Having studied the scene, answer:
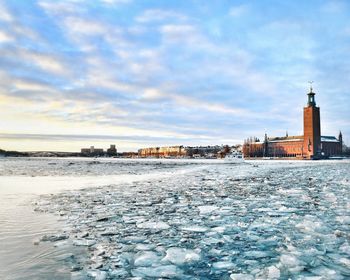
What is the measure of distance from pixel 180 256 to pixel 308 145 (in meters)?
149

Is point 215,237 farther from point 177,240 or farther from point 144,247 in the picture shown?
point 144,247

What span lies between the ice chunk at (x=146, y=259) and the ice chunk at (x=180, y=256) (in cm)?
16

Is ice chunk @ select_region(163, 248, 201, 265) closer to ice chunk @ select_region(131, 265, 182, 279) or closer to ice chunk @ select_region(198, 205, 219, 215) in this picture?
ice chunk @ select_region(131, 265, 182, 279)

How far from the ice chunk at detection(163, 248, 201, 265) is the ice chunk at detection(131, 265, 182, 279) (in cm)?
24

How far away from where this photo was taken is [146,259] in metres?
5.16

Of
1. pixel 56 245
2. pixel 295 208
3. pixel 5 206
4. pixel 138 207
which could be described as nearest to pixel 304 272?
pixel 56 245

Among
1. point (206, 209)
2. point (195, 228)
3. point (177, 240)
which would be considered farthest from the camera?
point (206, 209)

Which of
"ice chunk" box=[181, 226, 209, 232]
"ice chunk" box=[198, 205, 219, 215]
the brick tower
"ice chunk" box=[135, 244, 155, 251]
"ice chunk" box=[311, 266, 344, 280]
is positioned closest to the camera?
"ice chunk" box=[311, 266, 344, 280]

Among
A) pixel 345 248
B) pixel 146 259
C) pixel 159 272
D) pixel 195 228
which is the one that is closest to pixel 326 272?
pixel 345 248

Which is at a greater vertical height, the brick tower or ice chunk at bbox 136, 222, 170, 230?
the brick tower

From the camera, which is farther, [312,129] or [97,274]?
[312,129]

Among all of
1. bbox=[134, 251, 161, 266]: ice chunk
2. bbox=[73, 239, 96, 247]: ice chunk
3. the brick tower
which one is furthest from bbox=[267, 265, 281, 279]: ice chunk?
the brick tower

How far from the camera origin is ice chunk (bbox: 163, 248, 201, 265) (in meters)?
5.05

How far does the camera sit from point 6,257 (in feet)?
17.2
